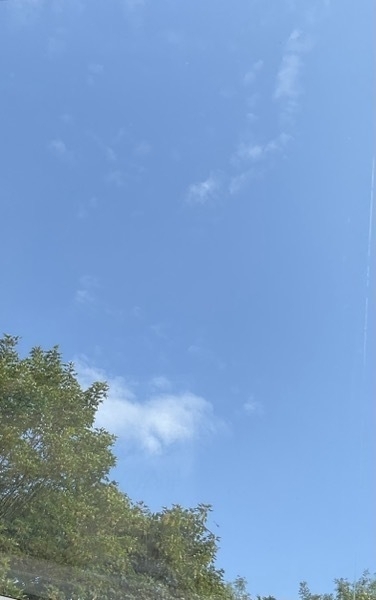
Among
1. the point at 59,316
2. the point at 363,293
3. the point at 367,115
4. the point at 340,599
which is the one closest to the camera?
the point at 367,115

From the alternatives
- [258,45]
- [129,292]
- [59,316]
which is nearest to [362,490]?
[129,292]

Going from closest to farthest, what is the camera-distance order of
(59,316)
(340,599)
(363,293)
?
(363,293)
(340,599)
(59,316)

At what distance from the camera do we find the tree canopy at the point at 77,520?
4199mm

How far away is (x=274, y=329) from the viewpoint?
171 inches

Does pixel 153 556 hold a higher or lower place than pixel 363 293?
lower

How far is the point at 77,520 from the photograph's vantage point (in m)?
4.36

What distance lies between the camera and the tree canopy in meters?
4.20

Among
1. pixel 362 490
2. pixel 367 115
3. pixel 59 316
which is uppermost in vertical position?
pixel 367 115

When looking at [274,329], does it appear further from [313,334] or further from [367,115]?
[367,115]

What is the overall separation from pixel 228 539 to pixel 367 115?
2883 millimetres

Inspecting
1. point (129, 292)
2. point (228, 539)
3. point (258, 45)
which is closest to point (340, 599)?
point (228, 539)

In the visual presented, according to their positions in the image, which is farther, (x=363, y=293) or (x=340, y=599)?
(x=340, y=599)

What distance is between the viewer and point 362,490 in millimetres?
3852

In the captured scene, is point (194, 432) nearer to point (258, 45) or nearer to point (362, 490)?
point (362, 490)
